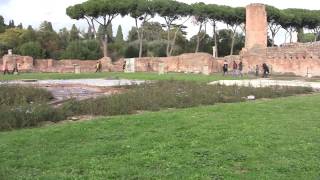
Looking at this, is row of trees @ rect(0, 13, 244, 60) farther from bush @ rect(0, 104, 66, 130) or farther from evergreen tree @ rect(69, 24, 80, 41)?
bush @ rect(0, 104, 66, 130)

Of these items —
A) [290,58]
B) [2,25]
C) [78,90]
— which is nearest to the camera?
[78,90]

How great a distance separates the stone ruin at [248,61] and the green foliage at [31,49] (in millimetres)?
9242

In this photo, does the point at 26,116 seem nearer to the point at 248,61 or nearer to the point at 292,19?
the point at 248,61

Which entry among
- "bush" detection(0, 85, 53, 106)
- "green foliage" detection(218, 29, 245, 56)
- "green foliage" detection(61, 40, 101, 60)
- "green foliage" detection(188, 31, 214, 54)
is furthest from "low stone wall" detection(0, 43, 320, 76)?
"bush" detection(0, 85, 53, 106)

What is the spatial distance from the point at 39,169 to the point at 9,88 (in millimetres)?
9985

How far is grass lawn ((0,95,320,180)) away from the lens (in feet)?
22.6

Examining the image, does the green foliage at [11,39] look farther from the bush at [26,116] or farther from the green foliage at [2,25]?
the bush at [26,116]

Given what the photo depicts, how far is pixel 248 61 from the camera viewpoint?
49.6 metres

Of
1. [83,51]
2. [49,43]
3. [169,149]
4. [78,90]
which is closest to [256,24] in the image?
[83,51]

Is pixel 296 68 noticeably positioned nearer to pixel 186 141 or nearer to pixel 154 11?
pixel 154 11

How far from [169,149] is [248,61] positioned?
42.4 metres

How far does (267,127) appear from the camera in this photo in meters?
10.2

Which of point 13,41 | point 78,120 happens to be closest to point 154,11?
point 13,41

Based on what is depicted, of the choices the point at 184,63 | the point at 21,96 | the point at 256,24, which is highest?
the point at 256,24
